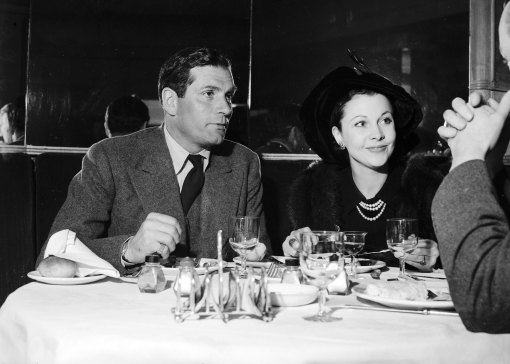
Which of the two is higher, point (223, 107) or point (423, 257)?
point (223, 107)

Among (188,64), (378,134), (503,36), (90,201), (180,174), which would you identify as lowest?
(90,201)

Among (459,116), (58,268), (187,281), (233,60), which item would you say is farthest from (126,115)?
(459,116)

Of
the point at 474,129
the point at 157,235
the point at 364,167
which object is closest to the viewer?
the point at 474,129

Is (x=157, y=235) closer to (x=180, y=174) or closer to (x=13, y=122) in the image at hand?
(x=180, y=174)

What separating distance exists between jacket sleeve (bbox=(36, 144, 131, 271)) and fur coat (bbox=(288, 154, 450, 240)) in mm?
844

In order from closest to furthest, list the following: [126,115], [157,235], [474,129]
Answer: [474,129] < [157,235] < [126,115]

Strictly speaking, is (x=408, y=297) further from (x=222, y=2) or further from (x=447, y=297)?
(x=222, y=2)

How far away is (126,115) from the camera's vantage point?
10.7ft

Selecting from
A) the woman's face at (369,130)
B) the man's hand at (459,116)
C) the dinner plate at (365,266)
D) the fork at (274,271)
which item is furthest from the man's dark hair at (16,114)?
the man's hand at (459,116)

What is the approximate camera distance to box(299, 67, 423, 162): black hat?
255 cm

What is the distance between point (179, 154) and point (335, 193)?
71 centimetres

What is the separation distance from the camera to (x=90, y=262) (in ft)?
5.31

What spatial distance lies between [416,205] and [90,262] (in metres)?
1.42

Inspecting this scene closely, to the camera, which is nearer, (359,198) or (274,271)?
(274,271)
